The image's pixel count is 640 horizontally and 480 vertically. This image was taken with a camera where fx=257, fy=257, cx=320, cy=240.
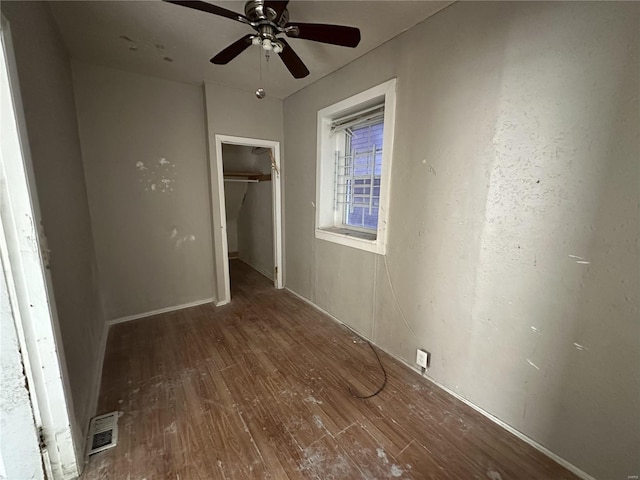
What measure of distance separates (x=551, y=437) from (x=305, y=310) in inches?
82.7

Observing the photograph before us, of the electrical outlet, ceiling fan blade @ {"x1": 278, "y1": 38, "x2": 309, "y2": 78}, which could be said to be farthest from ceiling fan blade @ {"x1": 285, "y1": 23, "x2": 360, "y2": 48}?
the electrical outlet

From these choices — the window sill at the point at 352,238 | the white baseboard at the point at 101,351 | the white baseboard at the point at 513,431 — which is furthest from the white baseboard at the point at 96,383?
the window sill at the point at 352,238

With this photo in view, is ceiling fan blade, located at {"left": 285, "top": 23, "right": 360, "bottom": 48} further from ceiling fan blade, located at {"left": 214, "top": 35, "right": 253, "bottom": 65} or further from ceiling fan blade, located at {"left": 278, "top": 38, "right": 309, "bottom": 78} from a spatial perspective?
ceiling fan blade, located at {"left": 214, "top": 35, "right": 253, "bottom": 65}

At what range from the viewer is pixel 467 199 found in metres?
1.52

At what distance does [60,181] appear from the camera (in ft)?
4.96

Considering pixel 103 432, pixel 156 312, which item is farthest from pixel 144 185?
pixel 103 432

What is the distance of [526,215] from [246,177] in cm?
337

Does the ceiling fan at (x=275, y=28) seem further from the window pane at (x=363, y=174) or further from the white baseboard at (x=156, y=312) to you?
the white baseboard at (x=156, y=312)

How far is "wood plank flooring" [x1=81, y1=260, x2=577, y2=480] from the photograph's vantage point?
1.23 meters

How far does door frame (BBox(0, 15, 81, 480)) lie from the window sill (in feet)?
6.30

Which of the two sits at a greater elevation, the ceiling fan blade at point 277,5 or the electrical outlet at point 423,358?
the ceiling fan blade at point 277,5

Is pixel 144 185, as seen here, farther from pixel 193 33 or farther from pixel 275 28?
pixel 275 28

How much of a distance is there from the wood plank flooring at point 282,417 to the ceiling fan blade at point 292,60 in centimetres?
214

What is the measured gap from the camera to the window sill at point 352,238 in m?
2.13
